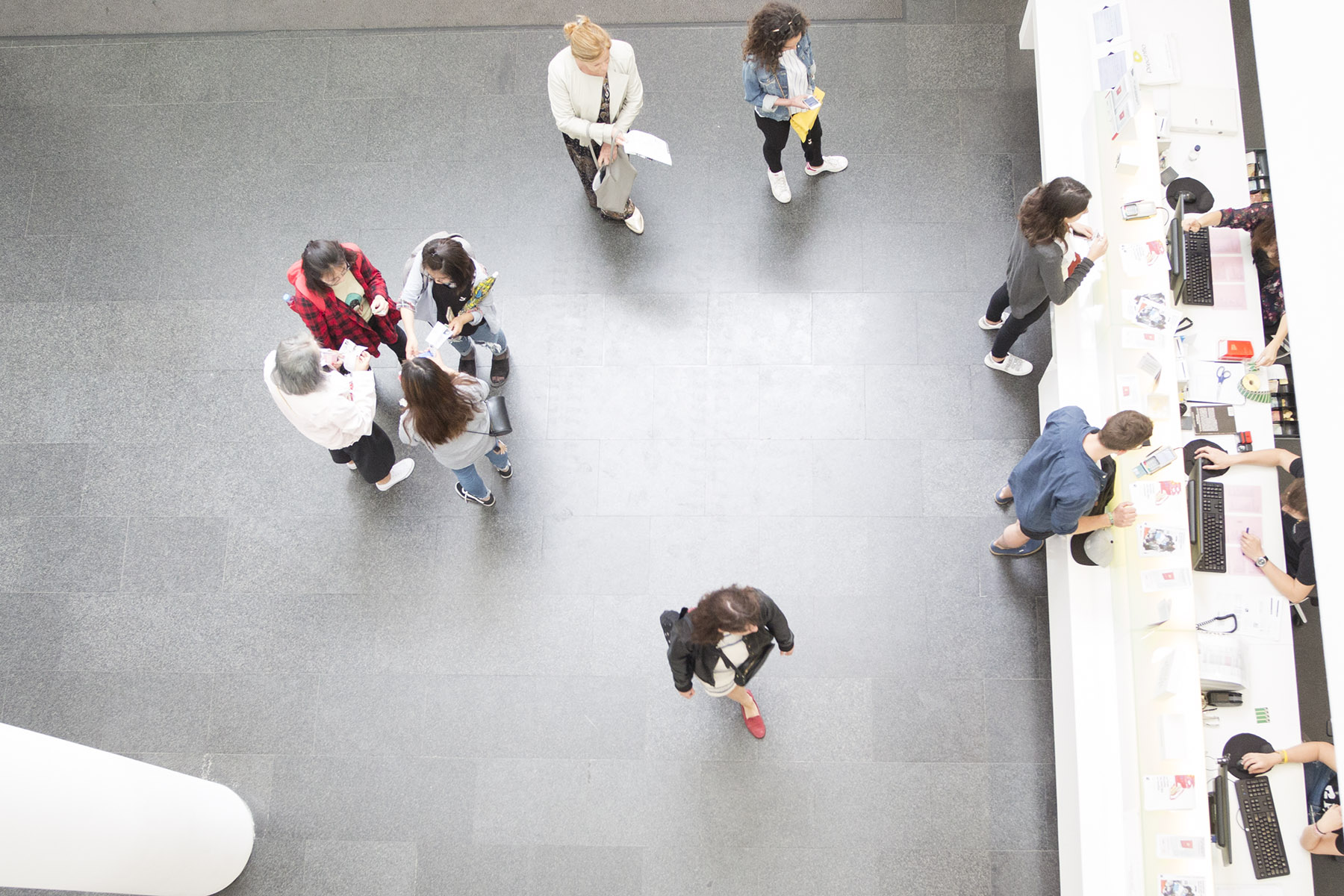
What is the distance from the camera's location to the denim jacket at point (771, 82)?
4.04 meters

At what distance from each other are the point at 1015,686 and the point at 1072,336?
5.75 feet

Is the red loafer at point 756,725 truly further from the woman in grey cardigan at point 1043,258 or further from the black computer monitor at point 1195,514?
the woman in grey cardigan at point 1043,258

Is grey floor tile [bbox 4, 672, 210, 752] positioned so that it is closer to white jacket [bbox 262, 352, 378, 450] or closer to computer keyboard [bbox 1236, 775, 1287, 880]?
white jacket [bbox 262, 352, 378, 450]

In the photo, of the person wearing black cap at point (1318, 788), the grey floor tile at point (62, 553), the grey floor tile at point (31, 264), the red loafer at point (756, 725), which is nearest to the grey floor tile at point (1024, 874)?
the person wearing black cap at point (1318, 788)

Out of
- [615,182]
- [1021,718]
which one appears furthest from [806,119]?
[1021,718]

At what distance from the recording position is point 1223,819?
3152 millimetres

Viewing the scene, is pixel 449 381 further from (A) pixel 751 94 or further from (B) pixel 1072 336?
(B) pixel 1072 336

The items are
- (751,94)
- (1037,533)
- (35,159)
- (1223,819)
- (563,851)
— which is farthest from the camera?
(35,159)

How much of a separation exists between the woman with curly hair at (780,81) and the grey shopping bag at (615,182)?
727 millimetres

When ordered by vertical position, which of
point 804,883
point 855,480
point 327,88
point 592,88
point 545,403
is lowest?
point 804,883

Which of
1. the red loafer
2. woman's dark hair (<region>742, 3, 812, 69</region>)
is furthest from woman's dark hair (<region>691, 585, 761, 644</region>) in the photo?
woman's dark hair (<region>742, 3, 812, 69</region>)

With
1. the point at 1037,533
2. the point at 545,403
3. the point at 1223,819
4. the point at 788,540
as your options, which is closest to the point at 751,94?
the point at 545,403

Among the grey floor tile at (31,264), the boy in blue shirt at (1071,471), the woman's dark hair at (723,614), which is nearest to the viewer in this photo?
the woman's dark hair at (723,614)

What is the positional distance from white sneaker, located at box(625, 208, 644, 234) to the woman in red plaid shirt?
1.47 m
